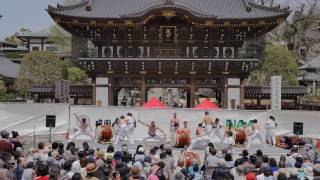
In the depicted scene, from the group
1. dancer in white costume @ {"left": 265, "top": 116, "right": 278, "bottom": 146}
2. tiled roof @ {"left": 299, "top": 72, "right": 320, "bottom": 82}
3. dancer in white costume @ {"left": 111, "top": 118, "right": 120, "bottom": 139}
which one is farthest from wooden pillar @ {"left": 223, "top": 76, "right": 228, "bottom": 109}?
tiled roof @ {"left": 299, "top": 72, "right": 320, "bottom": 82}

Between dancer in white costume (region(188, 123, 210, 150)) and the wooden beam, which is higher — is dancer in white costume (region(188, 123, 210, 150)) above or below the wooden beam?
below

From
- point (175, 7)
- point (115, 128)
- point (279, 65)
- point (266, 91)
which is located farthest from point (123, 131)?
point (279, 65)

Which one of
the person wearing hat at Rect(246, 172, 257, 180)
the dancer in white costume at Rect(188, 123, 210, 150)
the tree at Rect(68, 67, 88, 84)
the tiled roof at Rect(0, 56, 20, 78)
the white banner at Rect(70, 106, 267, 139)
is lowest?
the dancer in white costume at Rect(188, 123, 210, 150)

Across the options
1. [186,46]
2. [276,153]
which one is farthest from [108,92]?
[276,153]

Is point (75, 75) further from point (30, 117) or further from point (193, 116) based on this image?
point (193, 116)

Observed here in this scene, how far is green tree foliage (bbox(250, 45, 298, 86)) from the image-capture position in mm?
53094

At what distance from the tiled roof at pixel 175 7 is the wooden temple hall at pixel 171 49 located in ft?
0.24

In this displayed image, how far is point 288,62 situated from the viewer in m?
53.3

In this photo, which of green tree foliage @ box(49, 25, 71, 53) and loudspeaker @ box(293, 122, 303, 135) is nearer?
loudspeaker @ box(293, 122, 303, 135)

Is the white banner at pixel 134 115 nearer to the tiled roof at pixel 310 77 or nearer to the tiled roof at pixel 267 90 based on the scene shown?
the tiled roof at pixel 267 90

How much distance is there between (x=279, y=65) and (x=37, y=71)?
78.6 ft

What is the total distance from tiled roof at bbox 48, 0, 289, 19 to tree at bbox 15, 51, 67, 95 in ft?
39.8

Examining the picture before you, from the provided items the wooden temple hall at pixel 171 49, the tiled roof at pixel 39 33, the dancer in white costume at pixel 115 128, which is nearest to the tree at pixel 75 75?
the wooden temple hall at pixel 171 49

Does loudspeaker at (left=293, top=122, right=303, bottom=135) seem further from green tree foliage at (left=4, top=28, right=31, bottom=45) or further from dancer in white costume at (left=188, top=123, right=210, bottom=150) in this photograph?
green tree foliage at (left=4, top=28, right=31, bottom=45)
